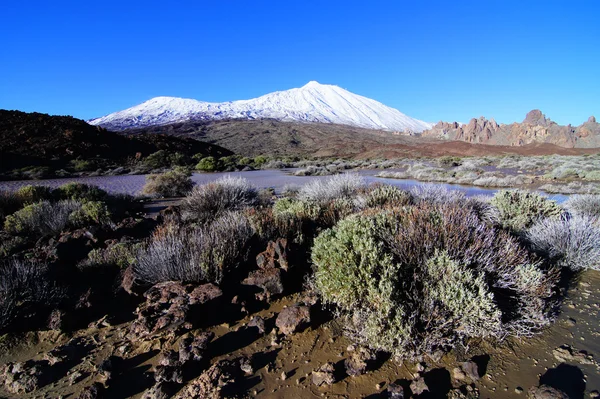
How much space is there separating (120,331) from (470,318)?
3.23m

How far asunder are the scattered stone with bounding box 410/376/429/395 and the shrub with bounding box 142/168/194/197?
33.8 feet

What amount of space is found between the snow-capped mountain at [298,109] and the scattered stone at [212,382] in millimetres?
117647

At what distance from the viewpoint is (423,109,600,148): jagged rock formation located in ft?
191

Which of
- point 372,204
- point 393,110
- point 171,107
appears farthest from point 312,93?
point 372,204

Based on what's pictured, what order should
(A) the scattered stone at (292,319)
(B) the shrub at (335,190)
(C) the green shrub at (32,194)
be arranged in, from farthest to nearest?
(C) the green shrub at (32,194) < (B) the shrub at (335,190) < (A) the scattered stone at (292,319)

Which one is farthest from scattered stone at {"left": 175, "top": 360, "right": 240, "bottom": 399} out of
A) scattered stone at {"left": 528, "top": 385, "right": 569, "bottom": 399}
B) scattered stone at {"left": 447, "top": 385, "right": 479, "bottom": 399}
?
scattered stone at {"left": 528, "top": 385, "right": 569, "bottom": 399}

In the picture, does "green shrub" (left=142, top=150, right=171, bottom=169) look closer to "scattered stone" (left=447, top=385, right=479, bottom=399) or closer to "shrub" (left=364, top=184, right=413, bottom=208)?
"shrub" (left=364, top=184, right=413, bottom=208)

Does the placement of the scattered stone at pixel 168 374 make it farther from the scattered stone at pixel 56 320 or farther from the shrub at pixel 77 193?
the shrub at pixel 77 193

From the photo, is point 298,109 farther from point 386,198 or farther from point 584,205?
point 386,198

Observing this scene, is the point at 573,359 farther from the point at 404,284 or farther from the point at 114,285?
the point at 114,285

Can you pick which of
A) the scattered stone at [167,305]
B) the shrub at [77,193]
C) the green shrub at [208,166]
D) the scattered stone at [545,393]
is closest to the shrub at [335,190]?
the scattered stone at [167,305]

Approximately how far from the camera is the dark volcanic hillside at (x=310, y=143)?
130 feet

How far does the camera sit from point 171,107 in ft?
465

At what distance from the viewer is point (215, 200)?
706cm
